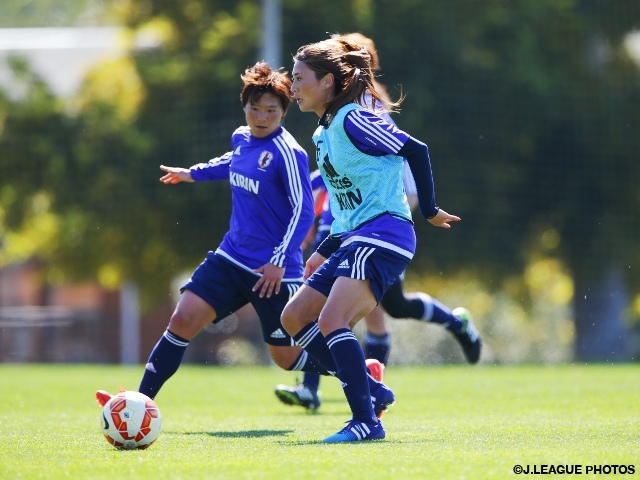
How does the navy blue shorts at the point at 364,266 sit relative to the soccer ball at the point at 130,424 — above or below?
above

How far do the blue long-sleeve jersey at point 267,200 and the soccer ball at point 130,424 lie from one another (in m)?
1.61

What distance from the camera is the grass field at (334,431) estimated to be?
4320 millimetres

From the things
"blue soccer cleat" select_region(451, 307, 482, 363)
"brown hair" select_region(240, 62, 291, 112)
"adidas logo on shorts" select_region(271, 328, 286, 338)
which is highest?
"brown hair" select_region(240, 62, 291, 112)

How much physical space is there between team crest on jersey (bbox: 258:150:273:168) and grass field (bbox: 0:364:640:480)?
1.56 meters

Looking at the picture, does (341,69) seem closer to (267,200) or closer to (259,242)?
(267,200)

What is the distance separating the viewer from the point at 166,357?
6527 mm

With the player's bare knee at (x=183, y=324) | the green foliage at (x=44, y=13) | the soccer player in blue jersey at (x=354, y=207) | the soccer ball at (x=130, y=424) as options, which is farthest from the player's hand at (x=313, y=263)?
the green foliage at (x=44, y=13)

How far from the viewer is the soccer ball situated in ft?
17.0

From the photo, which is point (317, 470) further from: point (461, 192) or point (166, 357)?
point (461, 192)

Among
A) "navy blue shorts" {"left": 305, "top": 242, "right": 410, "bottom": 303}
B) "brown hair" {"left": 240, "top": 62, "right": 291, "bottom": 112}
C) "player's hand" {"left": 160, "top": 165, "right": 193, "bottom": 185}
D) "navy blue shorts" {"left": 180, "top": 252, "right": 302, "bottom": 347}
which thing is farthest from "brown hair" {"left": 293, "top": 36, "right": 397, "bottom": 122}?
"player's hand" {"left": 160, "top": 165, "right": 193, "bottom": 185}

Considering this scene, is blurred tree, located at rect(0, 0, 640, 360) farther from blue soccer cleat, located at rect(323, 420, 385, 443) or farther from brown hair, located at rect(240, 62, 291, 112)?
blue soccer cleat, located at rect(323, 420, 385, 443)

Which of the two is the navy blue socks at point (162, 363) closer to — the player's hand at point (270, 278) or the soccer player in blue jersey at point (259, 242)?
the soccer player in blue jersey at point (259, 242)

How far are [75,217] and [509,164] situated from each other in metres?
7.90

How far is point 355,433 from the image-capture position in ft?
17.2
